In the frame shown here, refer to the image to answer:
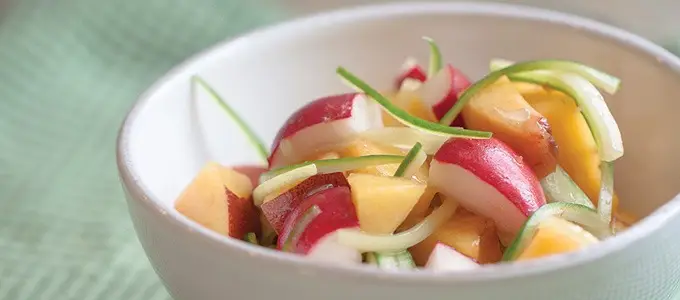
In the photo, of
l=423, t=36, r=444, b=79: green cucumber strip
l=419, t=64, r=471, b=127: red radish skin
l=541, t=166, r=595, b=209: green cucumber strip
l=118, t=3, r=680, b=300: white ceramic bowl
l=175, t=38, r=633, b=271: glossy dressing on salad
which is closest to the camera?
l=118, t=3, r=680, b=300: white ceramic bowl

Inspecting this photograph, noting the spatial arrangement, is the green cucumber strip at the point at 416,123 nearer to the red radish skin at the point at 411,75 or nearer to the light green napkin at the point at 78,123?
the red radish skin at the point at 411,75

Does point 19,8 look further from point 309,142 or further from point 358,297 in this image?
point 358,297

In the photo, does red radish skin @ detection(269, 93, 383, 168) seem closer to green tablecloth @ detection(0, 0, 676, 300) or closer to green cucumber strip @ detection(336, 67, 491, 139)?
green cucumber strip @ detection(336, 67, 491, 139)

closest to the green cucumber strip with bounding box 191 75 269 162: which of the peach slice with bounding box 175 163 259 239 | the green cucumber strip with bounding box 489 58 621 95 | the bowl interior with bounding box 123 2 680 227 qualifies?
the bowl interior with bounding box 123 2 680 227

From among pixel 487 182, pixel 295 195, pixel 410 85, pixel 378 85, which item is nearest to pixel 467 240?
pixel 487 182

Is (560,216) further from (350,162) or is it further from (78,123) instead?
(78,123)

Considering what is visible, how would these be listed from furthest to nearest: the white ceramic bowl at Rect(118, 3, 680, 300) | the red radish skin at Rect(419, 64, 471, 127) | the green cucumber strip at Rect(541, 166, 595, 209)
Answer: the red radish skin at Rect(419, 64, 471, 127)
the green cucumber strip at Rect(541, 166, 595, 209)
the white ceramic bowl at Rect(118, 3, 680, 300)

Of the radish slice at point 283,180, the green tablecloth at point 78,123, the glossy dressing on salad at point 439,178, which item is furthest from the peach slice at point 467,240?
the green tablecloth at point 78,123
